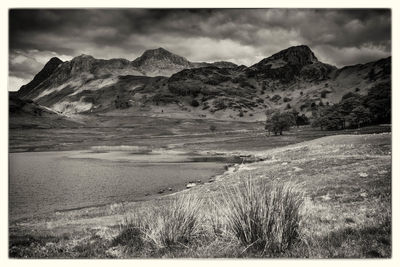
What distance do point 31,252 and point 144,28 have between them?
8688 millimetres

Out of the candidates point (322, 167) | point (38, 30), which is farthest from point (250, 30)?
point (322, 167)

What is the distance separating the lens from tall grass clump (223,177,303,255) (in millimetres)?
7359

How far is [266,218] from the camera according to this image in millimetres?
7371

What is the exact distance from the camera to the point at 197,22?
39.8ft

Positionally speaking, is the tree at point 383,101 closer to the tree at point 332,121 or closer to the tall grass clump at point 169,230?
the tall grass clump at point 169,230

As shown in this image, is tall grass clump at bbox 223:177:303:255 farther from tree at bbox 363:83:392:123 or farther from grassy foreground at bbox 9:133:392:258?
tree at bbox 363:83:392:123

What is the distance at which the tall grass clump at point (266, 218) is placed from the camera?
736 centimetres

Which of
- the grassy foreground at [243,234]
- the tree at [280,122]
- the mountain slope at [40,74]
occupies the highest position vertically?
the mountain slope at [40,74]

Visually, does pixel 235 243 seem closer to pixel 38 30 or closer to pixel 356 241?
pixel 356 241

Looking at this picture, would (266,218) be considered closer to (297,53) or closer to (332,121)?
(297,53)

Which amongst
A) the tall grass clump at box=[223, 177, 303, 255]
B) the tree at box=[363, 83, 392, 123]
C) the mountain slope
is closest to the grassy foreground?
the tall grass clump at box=[223, 177, 303, 255]

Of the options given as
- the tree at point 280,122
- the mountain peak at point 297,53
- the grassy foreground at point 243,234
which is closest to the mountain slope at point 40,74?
the grassy foreground at point 243,234

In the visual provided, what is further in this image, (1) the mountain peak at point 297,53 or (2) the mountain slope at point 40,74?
(2) the mountain slope at point 40,74

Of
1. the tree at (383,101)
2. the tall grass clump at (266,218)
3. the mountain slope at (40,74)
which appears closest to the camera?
the tall grass clump at (266,218)
